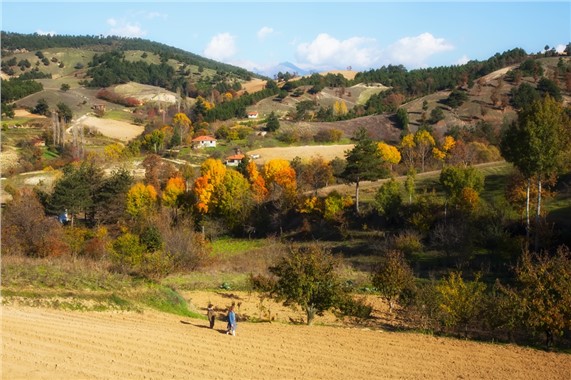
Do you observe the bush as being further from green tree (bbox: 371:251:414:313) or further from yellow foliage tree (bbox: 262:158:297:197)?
yellow foliage tree (bbox: 262:158:297:197)

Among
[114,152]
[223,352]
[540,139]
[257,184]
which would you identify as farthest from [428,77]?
[223,352]

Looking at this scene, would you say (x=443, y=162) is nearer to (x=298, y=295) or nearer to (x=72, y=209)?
(x=72, y=209)

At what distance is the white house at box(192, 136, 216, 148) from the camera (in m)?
85.4

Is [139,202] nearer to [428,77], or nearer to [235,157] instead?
[235,157]

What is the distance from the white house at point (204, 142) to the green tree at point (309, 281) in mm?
65851

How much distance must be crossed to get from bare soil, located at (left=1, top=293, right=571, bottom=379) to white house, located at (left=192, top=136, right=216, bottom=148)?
6641 centimetres

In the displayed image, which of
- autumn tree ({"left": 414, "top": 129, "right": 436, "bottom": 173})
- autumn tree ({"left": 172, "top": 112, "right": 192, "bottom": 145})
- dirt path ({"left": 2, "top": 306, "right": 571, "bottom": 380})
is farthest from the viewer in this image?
autumn tree ({"left": 172, "top": 112, "right": 192, "bottom": 145})

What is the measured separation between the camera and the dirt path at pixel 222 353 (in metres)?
13.7

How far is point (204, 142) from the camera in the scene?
85.9 meters

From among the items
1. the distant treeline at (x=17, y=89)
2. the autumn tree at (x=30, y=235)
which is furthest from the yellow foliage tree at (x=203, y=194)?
the distant treeline at (x=17, y=89)

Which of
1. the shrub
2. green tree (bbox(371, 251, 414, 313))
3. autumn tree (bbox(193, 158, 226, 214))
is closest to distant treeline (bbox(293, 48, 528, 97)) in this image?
autumn tree (bbox(193, 158, 226, 214))

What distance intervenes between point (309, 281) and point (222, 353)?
5874mm

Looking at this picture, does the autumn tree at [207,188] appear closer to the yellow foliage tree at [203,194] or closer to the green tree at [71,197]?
the yellow foliage tree at [203,194]

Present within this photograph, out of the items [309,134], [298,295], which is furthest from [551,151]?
[309,134]
